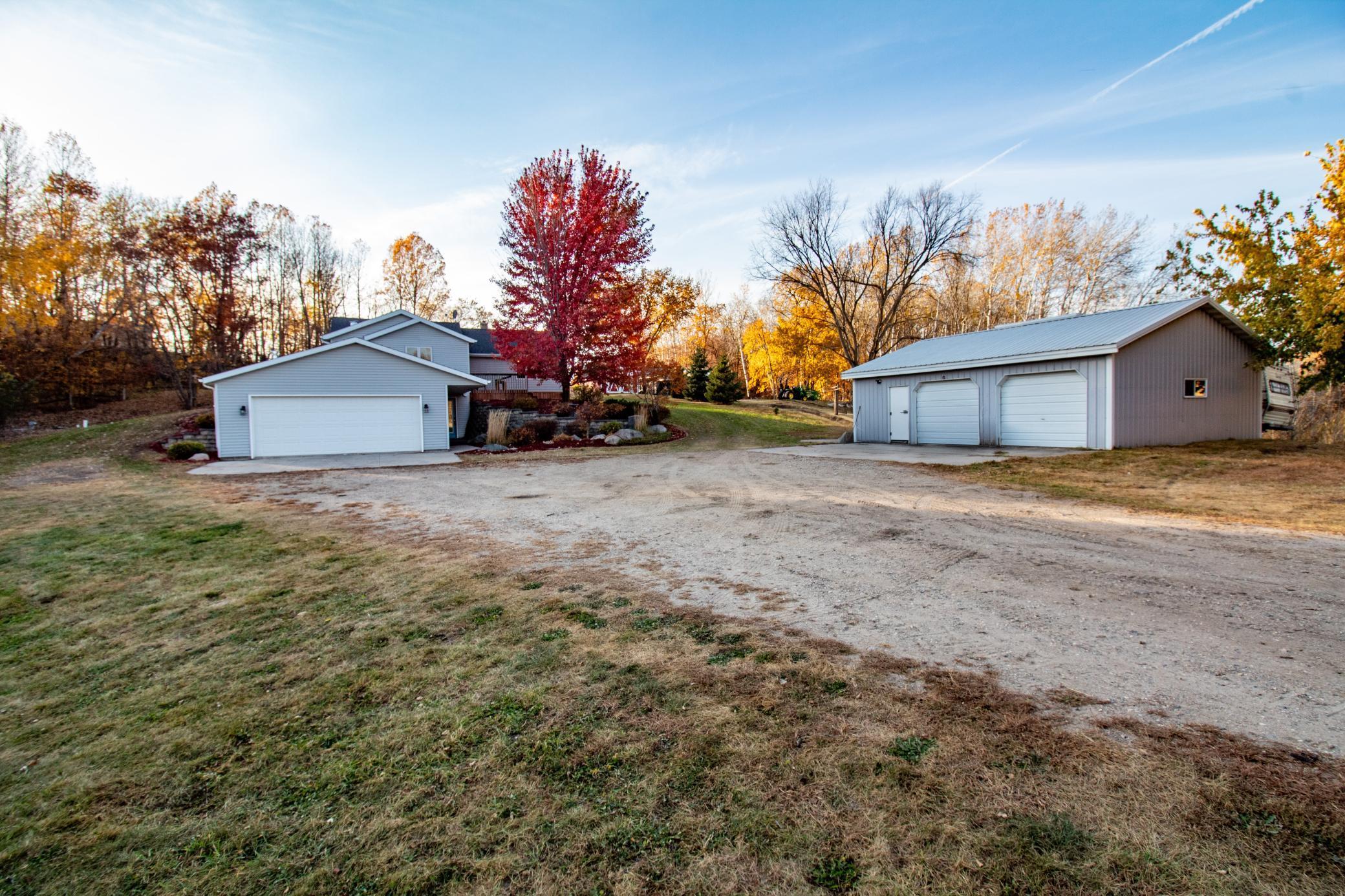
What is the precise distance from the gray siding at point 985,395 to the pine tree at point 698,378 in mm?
14280

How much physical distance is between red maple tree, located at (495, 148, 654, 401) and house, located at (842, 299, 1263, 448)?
10.2 metres

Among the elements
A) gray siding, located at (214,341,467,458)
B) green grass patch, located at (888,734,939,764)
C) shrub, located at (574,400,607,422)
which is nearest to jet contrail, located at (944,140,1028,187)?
shrub, located at (574,400,607,422)

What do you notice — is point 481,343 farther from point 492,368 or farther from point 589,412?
point 589,412

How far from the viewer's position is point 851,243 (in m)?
A: 28.8

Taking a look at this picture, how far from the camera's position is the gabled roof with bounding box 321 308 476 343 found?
2466cm

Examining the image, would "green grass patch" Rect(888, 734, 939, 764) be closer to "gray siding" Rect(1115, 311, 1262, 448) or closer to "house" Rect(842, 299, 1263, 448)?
"house" Rect(842, 299, 1263, 448)

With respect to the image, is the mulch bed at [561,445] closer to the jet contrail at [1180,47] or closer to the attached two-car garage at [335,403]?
the attached two-car garage at [335,403]

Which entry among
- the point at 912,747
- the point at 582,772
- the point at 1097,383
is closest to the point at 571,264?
the point at 1097,383

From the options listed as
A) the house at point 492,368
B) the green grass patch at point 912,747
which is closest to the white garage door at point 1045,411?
the green grass patch at point 912,747

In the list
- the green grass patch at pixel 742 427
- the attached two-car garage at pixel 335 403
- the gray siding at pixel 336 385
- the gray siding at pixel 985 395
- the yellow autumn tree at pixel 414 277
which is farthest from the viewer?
the yellow autumn tree at pixel 414 277

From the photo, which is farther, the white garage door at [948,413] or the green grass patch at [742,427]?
the green grass patch at [742,427]

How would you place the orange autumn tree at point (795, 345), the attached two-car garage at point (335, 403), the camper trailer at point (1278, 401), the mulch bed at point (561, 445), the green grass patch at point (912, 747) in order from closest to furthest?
1. the green grass patch at point (912, 747)
2. the attached two-car garage at point (335, 403)
3. the mulch bed at point (561, 445)
4. the camper trailer at point (1278, 401)
5. the orange autumn tree at point (795, 345)

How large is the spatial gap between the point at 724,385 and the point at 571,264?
12845mm

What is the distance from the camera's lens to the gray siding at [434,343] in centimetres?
2531
